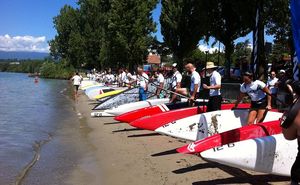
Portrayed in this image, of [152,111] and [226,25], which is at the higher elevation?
[226,25]

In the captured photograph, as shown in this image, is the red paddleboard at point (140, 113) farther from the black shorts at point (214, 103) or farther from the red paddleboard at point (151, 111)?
the black shorts at point (214, 103)

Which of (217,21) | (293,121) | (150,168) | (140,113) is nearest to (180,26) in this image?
(217,21)

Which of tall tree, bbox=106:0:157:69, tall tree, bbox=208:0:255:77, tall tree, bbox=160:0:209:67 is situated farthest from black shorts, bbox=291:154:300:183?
tall tree, bbox=106:0:157:69

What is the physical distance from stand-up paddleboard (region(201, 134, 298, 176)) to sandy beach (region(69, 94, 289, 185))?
0.38 meters

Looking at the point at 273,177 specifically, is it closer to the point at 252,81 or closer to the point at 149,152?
the point at 252,81

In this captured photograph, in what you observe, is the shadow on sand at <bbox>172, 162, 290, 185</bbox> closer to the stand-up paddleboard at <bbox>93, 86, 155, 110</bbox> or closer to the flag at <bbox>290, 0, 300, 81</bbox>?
the flag at <bbox>290, 0, 300, 81</bbox>

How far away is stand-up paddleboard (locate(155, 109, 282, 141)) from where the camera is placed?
31.2 feet

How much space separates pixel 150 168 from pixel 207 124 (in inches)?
75.0

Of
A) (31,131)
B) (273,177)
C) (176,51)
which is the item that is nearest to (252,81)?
(273,177)

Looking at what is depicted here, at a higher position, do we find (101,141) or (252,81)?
(252,81)

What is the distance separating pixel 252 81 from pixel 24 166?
5185mm

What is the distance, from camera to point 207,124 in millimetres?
9547

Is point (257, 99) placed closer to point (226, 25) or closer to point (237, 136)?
point (237, 136)

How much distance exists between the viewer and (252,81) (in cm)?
920
